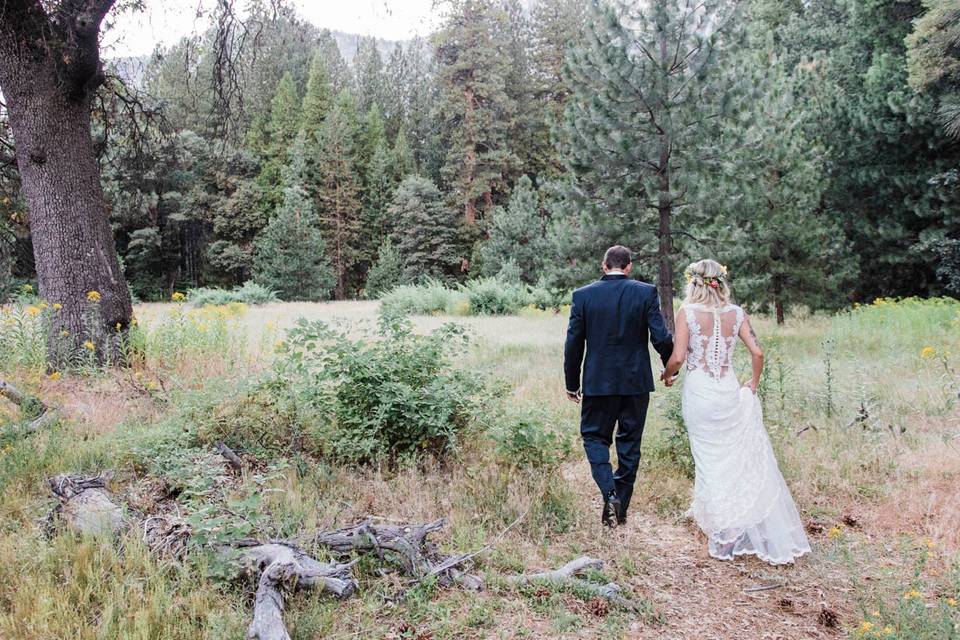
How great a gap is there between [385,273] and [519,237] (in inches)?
481

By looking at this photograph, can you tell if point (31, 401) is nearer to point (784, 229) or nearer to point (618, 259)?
point (618, 259)

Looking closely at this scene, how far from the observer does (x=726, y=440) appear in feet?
14.3

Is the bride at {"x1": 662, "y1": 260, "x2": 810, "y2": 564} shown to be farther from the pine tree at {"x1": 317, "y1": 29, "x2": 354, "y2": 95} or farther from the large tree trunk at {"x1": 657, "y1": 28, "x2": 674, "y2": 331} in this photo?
the pine tree at {"x1": 317, "y1": 29, "x2": 354, "y2": 95}

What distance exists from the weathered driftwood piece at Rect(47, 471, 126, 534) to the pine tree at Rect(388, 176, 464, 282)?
36945 mm

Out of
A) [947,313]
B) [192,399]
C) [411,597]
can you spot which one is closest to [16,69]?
[192,399]

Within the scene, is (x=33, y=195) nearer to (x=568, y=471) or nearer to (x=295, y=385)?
(x=295, y=385)

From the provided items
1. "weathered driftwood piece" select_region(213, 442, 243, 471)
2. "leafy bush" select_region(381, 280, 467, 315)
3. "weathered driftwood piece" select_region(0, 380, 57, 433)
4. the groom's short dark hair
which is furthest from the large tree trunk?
"leafy bush" select_region(381, 280, 467, 315)

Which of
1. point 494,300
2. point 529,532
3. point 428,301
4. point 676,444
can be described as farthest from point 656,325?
point 428,301

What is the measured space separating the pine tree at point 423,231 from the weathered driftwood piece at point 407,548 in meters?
37.4

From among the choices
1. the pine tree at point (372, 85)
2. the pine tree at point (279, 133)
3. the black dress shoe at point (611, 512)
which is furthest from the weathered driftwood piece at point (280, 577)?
the pine tree at point (372, 85)

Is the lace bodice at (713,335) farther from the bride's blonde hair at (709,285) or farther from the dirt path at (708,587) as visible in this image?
the dirt path at (708,587)

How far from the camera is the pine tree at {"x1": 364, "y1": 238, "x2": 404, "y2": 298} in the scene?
4000 cm

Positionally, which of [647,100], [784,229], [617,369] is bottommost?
[617,369]

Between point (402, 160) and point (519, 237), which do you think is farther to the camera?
point (402, 160)
